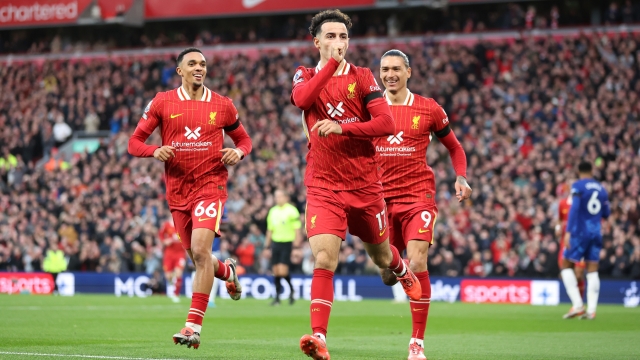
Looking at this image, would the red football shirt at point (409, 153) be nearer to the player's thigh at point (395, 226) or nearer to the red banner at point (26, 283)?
the player's thigh at point (395, 226)

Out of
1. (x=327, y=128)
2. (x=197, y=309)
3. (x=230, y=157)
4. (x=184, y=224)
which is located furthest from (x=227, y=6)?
(x=327, y=128)

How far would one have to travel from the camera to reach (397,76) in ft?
32.0

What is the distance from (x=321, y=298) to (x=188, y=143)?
265 centimetres

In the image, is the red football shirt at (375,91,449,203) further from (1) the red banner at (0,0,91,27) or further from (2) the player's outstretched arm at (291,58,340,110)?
(1) the red banner at (0,0,91,27)

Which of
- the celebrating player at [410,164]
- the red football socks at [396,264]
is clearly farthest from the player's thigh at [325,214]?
the celebrating player at [410,164]

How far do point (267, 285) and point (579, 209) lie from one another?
9.86 metres

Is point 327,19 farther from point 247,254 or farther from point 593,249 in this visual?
point 247,254

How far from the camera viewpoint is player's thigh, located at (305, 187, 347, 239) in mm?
7812

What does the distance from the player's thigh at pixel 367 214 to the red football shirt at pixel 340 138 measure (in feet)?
0.25

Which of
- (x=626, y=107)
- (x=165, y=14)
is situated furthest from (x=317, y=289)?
(x=165, y=14)

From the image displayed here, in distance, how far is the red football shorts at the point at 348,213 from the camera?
309 inches

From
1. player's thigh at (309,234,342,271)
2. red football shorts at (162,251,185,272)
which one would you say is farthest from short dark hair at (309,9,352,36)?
red football shorts at (162,251,185,272)

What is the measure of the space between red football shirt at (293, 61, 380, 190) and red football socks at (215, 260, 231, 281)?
95.6 inches

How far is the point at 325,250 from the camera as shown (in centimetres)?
773
